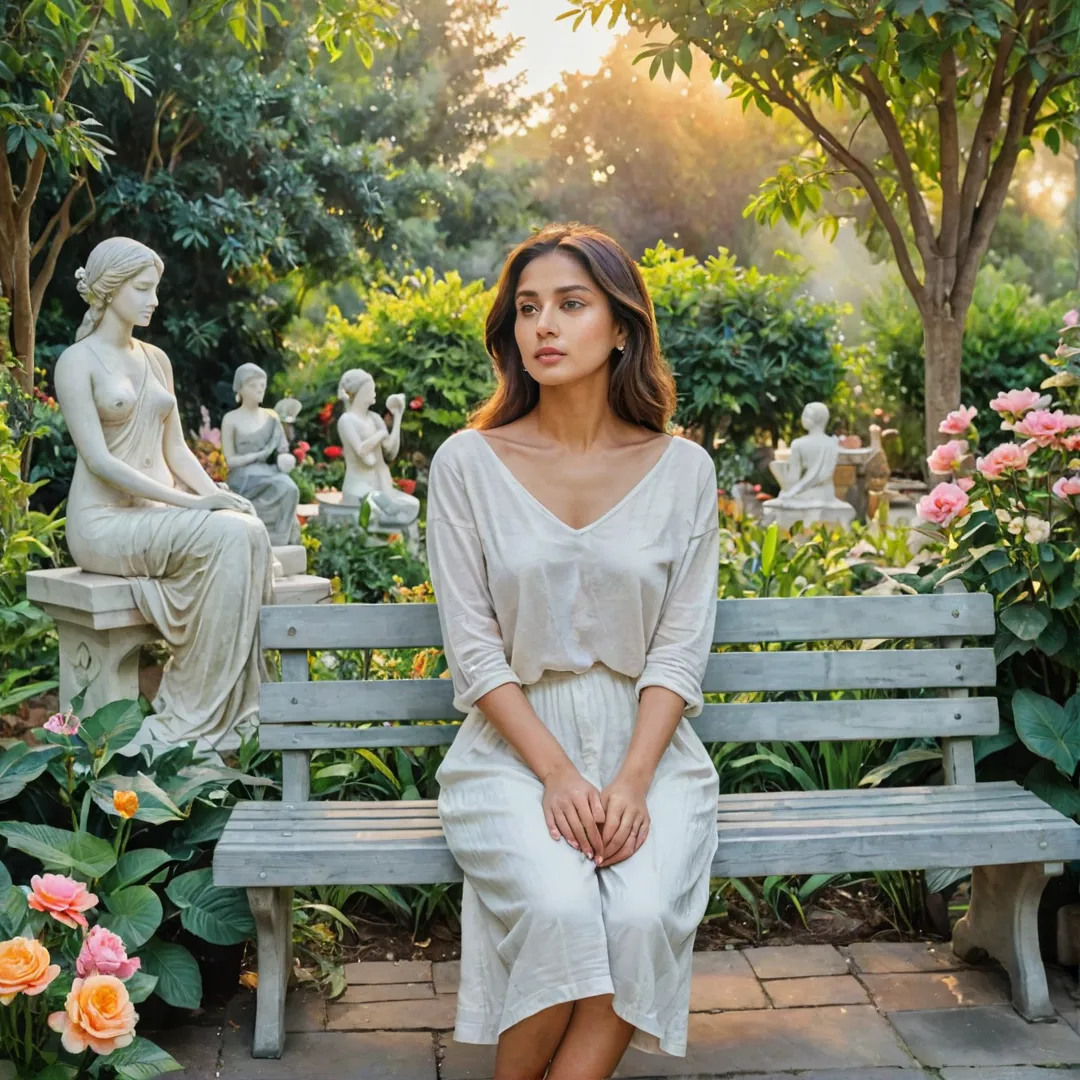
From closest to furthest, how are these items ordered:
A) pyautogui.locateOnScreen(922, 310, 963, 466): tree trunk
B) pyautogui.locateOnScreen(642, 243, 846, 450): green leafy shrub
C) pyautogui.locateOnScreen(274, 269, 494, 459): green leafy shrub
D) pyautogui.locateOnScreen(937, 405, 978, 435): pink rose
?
pyautogui.locateOnScreen(937, 405, 978, 435): pink rose → pyautogui.locateOnScreen(922, 310, 963, 466): tree trunk → pyautogui.locateOnScreen(274, 269, 494, 459): green leafy shrub → pyautogui.locateOnScreen(642, 243, 846, 450): green leafy shrub

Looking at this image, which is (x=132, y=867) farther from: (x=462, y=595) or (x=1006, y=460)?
(x=1006, y=460)

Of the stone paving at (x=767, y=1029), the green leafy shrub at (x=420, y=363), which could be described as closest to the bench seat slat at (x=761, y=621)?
the stone paving at (x=767, y=1029)

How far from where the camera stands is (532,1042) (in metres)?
2.22

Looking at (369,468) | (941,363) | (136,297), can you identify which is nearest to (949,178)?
(941,363)

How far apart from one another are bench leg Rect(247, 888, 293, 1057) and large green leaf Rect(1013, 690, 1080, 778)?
1819mm

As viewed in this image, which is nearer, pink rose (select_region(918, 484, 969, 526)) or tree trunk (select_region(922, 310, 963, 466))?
pink rose (select_region(918, 484, 969, 526))

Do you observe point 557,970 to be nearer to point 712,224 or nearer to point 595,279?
point 595,279

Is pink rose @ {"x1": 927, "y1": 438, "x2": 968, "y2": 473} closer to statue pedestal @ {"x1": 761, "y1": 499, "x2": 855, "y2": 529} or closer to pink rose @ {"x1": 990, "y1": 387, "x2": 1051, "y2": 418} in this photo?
pink rose @ {"x1": 990, "y1": 387, "x2": 1051, "y2": 418}

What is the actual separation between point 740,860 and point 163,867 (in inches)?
53.7

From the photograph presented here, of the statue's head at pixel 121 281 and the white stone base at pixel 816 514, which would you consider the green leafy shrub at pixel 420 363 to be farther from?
the statue's head at pixel 121 281

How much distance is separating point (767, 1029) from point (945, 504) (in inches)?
56.6

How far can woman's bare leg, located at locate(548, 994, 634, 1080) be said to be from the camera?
2176mm

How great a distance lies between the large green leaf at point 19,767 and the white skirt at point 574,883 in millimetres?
860

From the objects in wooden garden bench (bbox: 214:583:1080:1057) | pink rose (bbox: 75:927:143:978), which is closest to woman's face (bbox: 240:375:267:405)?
wooden garden bench (bbox: 214:583:1080:1057)
